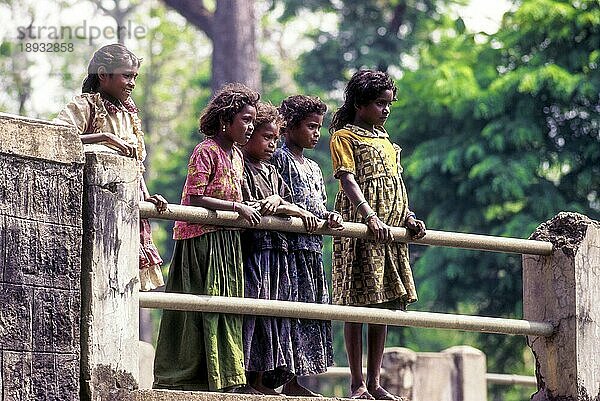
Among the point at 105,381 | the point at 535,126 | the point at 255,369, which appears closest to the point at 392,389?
the point at 255,369

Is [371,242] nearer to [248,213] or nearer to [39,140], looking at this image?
[248,213]

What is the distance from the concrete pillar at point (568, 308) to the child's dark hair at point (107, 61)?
2272 mm

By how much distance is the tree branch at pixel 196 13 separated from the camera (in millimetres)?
19203

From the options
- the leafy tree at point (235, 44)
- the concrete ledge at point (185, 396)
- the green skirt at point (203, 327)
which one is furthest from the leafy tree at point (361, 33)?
the concrete ledge at point (185, 396)

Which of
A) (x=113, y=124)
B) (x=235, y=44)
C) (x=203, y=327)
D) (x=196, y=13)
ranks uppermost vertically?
(x=196, y=13)

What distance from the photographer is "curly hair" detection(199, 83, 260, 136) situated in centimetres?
646

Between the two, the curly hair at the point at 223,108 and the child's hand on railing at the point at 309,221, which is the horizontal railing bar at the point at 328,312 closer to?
the child's hand on railing at the point at 309,221

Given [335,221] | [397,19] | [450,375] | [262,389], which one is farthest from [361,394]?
[397,19]

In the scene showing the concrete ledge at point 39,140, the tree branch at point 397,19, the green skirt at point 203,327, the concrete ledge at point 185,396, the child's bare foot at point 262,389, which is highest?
the tree branch at point 397,19

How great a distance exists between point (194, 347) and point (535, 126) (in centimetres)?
1066

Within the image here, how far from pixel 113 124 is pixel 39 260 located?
1.30 metres

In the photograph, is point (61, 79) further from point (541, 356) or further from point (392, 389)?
point (541, 356)

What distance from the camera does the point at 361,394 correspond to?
6500 mm

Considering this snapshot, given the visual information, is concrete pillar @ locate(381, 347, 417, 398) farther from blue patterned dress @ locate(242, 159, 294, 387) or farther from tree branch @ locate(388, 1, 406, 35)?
tree branch @ locate(388, 1, 406, 35)
